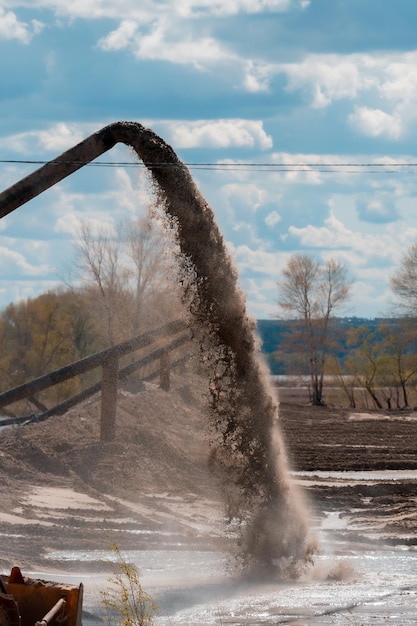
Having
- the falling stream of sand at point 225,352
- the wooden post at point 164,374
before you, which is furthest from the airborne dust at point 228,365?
the wooden post at point 164,374

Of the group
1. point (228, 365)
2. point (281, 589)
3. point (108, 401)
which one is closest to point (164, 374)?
point (108, 401)

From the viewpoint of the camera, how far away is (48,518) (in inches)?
574

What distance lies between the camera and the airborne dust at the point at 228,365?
13.6 m

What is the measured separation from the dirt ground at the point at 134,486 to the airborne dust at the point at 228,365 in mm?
544

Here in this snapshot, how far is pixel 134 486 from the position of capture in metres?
17.3

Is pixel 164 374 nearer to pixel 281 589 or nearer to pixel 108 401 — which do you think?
pixel 108 401

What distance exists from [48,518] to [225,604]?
3773 mm

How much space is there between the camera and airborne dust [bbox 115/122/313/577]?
13609 mm

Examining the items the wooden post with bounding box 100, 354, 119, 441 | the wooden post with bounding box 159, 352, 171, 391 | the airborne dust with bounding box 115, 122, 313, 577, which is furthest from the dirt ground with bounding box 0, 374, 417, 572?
the wooden post with bounding box 159, 352, 171, 391

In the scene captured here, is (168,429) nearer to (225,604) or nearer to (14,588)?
(225,604)

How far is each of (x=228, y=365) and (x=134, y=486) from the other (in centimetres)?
435

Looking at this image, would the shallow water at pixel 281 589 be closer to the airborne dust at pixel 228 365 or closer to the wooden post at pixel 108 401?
the airborne dust at pixel 228 365

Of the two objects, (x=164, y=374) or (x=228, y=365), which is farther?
(x=164, y=374)

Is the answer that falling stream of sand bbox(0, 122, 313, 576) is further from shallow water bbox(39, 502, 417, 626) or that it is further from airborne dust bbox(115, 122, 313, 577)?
shallow water bbox(39, 502, 417, 626)
